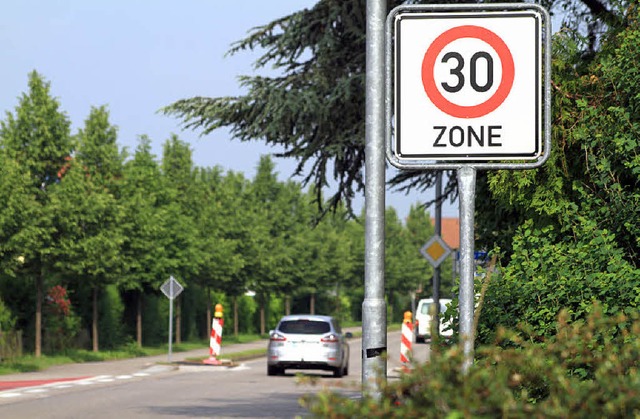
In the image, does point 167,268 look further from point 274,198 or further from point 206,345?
point 274,198

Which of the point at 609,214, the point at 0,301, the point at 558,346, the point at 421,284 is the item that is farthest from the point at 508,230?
the point at 421,284

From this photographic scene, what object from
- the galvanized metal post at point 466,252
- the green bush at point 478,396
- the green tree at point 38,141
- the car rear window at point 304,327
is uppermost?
the green tree at point 38,141

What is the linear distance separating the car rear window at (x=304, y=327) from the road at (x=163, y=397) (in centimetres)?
107

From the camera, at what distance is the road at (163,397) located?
17703 millimetres

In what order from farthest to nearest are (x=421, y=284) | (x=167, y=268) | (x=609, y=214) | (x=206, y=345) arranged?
(x=421, y=284), (x=206, y=345), (x=167, y=268), (x=609, y=214)

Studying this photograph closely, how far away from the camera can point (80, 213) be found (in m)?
31.7

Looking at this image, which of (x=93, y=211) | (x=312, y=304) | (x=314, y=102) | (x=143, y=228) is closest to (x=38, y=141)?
(x=93, y=211)

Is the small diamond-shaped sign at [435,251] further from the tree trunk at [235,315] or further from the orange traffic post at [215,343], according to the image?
the tree trunk at [235,315]

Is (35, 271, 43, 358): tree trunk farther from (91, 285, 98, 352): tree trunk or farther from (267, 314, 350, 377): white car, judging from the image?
(267, 314, 350, 377): white car

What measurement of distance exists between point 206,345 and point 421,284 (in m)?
51.2

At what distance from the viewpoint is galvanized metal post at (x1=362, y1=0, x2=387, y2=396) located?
20.5 ft

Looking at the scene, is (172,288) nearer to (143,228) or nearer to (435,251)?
(143,228)

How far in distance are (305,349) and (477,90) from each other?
24497 millimetres

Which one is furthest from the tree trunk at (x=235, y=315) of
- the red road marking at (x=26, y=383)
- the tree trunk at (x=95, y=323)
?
the red road marking at (x=26, y=383)
